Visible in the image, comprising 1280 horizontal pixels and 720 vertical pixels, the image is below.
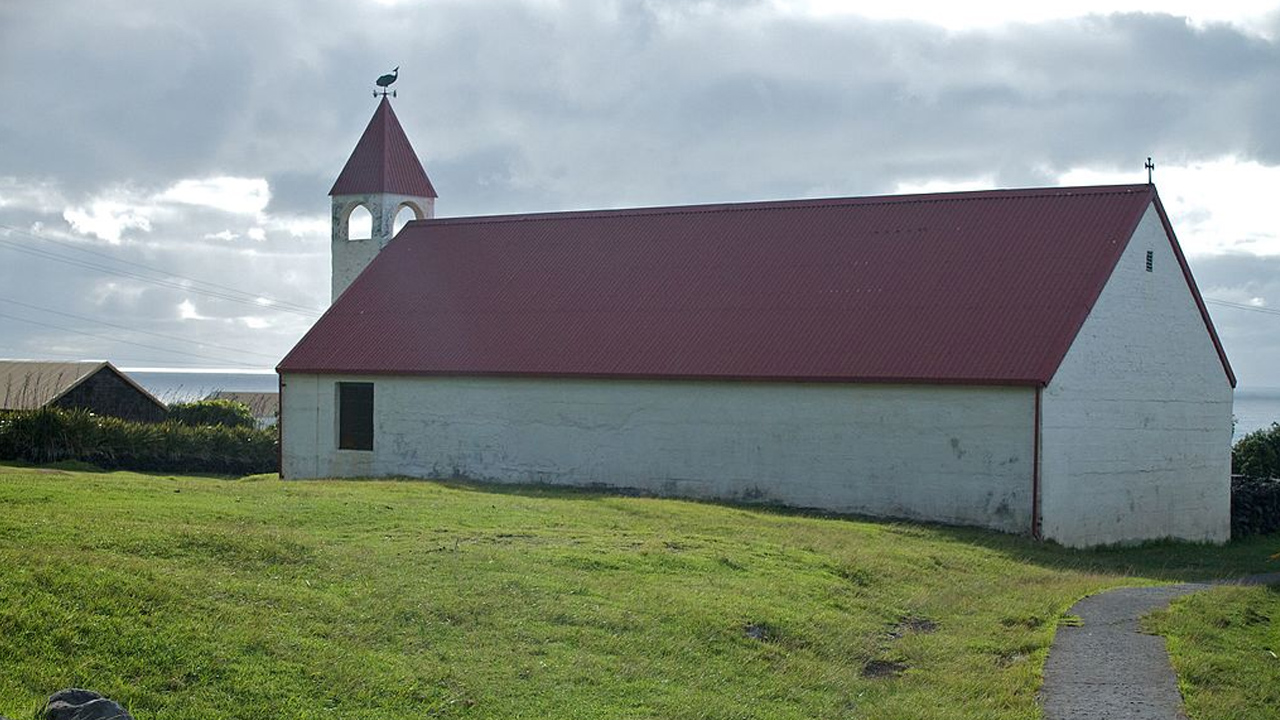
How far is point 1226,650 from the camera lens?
43.6 feet

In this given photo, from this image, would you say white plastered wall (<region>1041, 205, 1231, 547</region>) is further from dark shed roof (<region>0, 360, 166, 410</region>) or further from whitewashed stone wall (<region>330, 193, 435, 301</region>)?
dark shed roof (<region>0, 360, 166, 410</region>)

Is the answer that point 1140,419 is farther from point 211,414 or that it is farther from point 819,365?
point 211,414

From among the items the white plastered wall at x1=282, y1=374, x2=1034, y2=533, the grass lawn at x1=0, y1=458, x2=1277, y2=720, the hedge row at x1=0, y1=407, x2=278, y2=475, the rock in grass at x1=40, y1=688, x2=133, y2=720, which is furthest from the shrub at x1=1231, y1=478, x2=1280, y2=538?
the rock in grass at x1=40, y1=688, x2=133, y2=720

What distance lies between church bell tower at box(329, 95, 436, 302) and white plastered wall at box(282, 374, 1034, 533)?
633 centimetres

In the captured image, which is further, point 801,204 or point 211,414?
point 211,414

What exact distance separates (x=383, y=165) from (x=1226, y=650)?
28.5m

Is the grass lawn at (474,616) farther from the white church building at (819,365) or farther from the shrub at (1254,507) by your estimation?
the shrub at (1254,507)

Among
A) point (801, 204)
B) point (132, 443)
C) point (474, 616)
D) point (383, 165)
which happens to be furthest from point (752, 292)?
point (474, 616)

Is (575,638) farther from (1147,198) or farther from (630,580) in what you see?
(1147,198)

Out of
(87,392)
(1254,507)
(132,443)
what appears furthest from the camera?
(87,392)

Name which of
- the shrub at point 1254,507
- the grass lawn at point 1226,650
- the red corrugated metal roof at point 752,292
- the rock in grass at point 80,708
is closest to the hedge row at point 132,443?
the red corrugated metal roof at point 752,292

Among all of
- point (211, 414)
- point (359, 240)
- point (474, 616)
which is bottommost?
point (474, 616)

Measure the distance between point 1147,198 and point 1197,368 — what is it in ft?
15.1

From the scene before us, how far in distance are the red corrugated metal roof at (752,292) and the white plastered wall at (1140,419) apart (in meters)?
0.93
